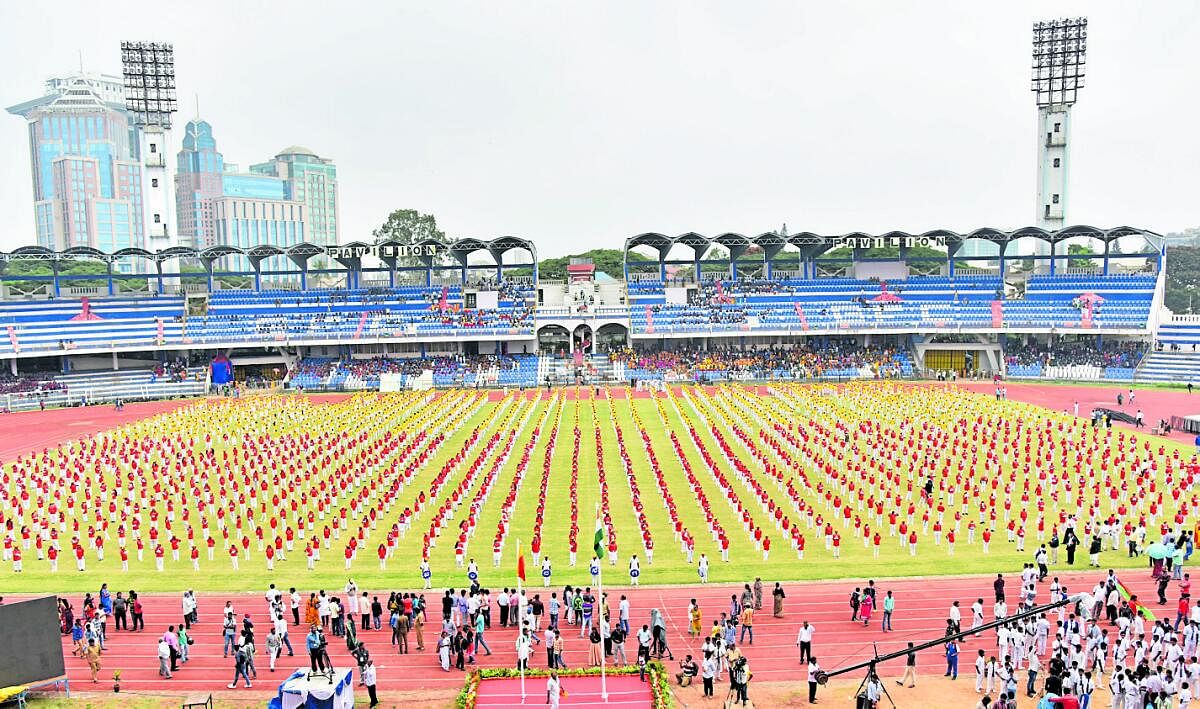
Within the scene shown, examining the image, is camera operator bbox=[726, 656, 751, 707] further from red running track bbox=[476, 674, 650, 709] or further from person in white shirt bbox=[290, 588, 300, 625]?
person in white shirt bbox=[290, 588, 300, 625]

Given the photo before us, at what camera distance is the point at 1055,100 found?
65562 millimetres

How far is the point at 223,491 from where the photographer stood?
86.1 feet

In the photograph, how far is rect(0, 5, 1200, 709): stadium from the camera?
14.5m

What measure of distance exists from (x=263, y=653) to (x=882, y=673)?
34.7 feet

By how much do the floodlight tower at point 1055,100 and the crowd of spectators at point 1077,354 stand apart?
40.9 ft

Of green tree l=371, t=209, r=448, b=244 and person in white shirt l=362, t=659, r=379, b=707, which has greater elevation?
green tree l=371, t=209, r=448, b=244

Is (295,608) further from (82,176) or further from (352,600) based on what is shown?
(82,176)

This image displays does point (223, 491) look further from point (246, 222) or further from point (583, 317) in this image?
point (246, 222)

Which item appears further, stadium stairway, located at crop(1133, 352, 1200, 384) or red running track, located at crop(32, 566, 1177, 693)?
stadium stairway, located at crop(1133, 352, 1200, 384)

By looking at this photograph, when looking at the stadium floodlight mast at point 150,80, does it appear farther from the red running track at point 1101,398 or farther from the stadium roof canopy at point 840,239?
the red running track at point 1101,398

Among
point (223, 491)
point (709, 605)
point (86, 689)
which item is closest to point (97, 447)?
point (223, 491)

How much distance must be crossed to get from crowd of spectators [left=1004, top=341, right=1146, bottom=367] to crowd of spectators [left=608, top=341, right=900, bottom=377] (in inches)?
316

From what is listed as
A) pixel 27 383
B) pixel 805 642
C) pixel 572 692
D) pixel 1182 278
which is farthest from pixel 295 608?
pixel 1182 278

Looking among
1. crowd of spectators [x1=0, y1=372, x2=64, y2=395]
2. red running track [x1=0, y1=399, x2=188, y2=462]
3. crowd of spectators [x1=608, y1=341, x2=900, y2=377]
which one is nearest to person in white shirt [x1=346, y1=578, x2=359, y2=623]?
red running track [x1=0, y1=399, x2=188, y2=462]
